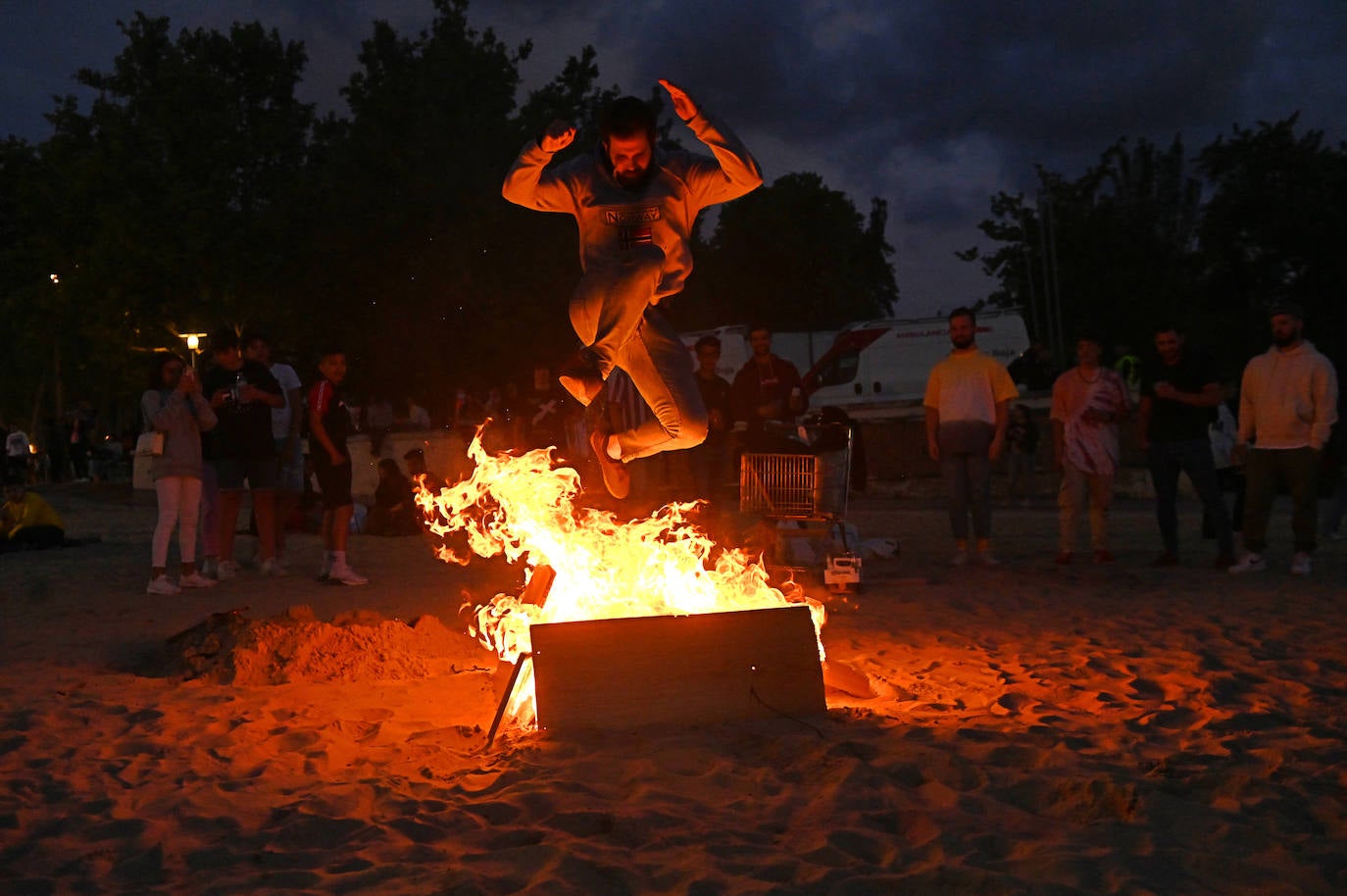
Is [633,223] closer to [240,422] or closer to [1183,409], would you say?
[240,422]

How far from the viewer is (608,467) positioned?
584cm

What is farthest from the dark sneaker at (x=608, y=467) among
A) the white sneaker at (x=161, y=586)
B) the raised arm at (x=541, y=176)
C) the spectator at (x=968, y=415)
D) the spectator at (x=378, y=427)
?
the spectator at (x=378, y=427)

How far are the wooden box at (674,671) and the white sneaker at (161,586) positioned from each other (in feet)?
19.0

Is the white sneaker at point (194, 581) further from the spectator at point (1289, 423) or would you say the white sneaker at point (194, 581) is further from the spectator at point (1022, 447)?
the spectator at point (1022, 447)

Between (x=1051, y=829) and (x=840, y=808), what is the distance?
0.70m

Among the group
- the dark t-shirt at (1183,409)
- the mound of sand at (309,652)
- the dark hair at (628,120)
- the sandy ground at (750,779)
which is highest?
the dark hair at (628,120)

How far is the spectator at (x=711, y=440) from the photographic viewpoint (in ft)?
33.2

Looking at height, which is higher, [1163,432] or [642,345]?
[642,345]

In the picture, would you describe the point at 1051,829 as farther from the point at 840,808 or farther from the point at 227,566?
the point at 227,566

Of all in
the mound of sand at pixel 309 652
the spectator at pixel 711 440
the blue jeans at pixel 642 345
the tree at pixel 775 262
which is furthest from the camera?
the tree at pixel 775 262

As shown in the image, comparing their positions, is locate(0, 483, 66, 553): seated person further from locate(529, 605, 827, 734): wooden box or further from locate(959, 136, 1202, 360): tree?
locate(959, 136, 1202, 360): tree

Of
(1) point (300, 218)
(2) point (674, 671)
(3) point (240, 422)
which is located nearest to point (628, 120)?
(2) point (674, 671)

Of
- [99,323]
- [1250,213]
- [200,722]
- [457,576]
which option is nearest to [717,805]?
[200,722]

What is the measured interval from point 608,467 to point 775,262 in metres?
39.0
